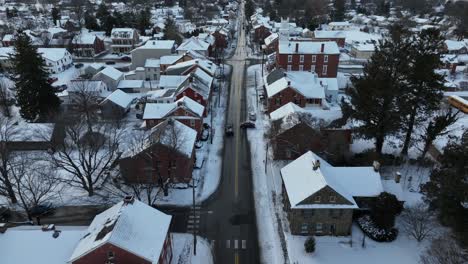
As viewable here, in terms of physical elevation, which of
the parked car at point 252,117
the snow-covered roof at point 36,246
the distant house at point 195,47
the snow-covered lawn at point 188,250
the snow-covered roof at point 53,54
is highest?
the distant house at point 195,47

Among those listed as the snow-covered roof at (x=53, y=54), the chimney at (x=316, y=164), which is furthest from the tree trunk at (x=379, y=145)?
the snow-covered roof at (x=53, y=54)

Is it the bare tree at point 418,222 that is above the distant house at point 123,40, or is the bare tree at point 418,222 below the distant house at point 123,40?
below

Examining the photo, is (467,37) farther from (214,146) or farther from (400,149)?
(214,146)

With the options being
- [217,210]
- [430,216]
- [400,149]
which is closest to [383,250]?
[430,216]

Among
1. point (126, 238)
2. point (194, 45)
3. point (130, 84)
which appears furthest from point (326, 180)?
point (194, 45)

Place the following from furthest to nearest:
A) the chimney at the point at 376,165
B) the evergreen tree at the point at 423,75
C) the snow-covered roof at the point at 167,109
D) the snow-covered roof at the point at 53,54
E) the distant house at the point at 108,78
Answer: the snow-covered roof at the point at 53,54
the distant house at the point at 108,78
the snow-covered roof at the point at 167,109
the evergreen tree at the point at 423,75
the chimney at the point at 376,165

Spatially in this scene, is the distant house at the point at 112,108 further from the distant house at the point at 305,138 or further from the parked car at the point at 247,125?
the distant house at the point at 305,138

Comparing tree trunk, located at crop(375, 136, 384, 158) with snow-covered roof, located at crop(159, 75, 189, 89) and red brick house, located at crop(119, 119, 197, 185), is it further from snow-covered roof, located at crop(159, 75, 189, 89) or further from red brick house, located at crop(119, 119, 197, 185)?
snow-covered roof, located at crop(159, 75, 189, 89)

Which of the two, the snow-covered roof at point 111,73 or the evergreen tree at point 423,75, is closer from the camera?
the evergreen tree at point 423,75

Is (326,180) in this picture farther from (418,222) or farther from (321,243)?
(418,222)
